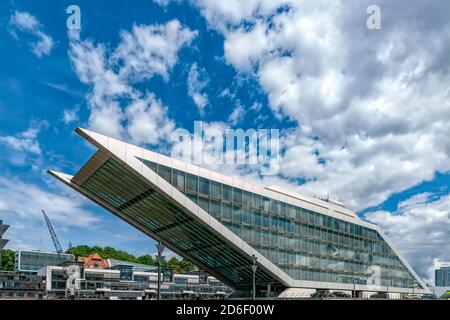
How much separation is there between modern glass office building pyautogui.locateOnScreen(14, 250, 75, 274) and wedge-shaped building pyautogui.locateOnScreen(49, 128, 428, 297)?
106m

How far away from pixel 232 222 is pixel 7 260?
150 metres

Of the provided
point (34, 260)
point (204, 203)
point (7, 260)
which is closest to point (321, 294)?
point (204, 203)

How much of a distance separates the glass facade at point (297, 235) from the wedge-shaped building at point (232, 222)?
0.13m

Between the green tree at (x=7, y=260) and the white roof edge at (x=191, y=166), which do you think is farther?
the green tree at (x=7, y=260)

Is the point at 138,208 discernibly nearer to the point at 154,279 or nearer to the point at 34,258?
the point at 154,279

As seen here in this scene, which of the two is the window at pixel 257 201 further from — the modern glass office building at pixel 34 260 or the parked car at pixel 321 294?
the modern glass office building at pixel 34 260

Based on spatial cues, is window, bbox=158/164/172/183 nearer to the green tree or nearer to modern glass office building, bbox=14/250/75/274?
modern glass office building, bbox=14/250/75/274

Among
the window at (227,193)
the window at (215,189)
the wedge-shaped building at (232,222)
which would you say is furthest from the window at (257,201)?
the window at (215,189)

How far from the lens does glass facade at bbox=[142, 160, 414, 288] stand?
5916cm

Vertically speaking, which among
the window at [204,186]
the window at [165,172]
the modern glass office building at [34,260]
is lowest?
the modern glass office building at [34,260]

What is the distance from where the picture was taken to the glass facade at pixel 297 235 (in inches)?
2329

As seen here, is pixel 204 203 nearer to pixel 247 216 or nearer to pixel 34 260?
pixel 247 216

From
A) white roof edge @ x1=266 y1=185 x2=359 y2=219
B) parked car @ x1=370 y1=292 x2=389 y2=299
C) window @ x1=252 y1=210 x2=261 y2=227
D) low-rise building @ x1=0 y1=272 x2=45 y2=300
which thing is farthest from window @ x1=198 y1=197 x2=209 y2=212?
low-rise building @ x1=0 y1=272 x2=45 y2=300
